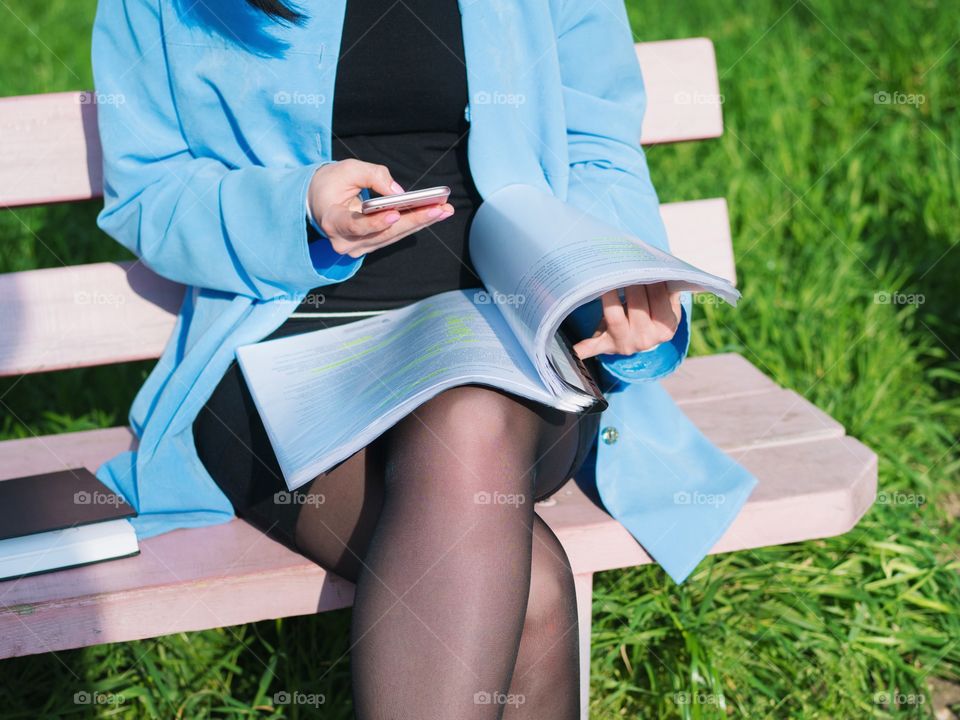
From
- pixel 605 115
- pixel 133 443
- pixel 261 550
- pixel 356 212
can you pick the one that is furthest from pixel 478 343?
pixel 133 443

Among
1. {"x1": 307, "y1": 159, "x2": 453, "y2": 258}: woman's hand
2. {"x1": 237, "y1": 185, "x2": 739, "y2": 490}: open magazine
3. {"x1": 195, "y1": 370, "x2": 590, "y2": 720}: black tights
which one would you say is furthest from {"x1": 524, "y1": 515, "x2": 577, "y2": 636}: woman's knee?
{"x1": 307, "y1": 159, "x2": 453, "y2": 258}: woman's hand

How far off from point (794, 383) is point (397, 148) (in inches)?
57.0

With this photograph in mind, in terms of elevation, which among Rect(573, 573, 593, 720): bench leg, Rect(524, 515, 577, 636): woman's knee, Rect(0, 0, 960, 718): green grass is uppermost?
Rect(524, 515, 577, 636): woman's knee

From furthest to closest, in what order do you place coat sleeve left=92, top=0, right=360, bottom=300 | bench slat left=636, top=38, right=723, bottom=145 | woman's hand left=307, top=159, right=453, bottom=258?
1. bench slat left=636, top=38, right=723, bottom=145
2. coat sleeve left=92, top=0, right=360, bottom=300
3. woman's hand left=307, top=159, right=453, bottom=258

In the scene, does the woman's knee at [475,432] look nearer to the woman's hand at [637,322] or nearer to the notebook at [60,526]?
the woman's hand at [637,322]

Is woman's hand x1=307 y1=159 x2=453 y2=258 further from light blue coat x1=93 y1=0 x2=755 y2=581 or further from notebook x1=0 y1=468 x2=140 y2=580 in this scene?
notebook x1=0 y1=468 x2=140 y2=580

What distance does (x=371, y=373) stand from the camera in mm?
1524

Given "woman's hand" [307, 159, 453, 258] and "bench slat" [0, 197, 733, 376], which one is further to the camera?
"bench slat" [0, 197, 733, 376]

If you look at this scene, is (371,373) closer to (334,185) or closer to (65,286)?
(334,185)

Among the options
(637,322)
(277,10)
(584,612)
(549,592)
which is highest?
(277,10)

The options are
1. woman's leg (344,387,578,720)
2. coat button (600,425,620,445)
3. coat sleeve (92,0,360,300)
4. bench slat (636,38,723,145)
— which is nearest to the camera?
woman's leg (344,387,578,720)

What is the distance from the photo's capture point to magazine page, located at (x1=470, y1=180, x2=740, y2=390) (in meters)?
1.31

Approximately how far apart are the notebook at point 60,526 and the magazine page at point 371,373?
29cm

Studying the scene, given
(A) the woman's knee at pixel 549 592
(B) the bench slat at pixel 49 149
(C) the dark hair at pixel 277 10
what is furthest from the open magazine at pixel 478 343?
(B) the bench slat at pixel 49 149
